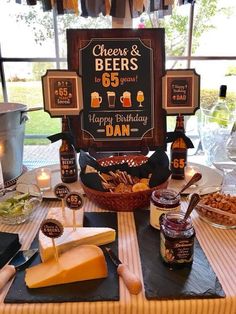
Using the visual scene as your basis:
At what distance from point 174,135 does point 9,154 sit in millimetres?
614

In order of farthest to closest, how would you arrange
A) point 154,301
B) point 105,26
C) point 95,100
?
1. point 105,26
2. point 95,100
3. point 154,301

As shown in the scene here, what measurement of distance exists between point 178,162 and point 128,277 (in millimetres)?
586

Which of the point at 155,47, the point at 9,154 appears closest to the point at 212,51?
the point at 155,47

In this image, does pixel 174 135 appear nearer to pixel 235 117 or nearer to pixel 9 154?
pixel 235 117

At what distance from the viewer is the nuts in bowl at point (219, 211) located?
0.83 meters

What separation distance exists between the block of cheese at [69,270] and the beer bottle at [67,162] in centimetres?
47

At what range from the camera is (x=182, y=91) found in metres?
1.15

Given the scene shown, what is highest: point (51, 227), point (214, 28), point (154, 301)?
point (214, 28)

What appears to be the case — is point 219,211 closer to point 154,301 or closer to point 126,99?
point 154,301

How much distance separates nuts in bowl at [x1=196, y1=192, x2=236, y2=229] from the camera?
0.83 metres

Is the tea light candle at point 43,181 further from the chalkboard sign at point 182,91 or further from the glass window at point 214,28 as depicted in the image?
the glass window at point 214,28

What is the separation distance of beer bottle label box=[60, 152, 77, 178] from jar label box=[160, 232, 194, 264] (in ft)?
1.76

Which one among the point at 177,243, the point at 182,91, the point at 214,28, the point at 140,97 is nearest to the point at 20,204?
the point at 177,243

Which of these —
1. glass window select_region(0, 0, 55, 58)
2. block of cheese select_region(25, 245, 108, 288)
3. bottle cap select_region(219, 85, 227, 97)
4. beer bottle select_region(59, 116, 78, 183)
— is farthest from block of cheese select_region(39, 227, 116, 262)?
glass window select_region(0, 0, 55, 58)
